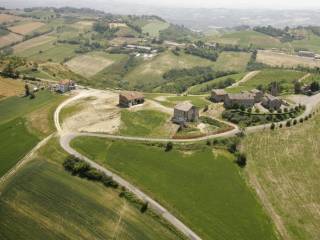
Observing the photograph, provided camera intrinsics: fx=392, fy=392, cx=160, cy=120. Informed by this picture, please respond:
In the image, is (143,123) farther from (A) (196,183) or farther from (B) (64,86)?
(B) (64,86)

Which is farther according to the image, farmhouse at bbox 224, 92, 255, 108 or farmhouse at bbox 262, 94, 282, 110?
farmhouse at bbox 262, 94, 282, 110

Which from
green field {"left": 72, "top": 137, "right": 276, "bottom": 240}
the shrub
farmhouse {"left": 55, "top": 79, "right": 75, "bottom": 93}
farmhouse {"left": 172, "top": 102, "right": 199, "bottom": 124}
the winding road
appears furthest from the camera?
farmhouse {"left": 55, "top": 79, "right": 75, "bottom": 93}

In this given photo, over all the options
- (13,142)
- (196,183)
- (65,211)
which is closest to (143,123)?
(196,183)

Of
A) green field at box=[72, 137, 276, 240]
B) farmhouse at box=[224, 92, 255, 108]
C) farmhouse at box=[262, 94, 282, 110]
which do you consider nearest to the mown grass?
green field at box=[72, 137, 276, 240]

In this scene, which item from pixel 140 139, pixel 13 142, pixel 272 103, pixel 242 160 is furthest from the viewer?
pixel 272 103

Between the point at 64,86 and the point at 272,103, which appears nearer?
the point at 272,103

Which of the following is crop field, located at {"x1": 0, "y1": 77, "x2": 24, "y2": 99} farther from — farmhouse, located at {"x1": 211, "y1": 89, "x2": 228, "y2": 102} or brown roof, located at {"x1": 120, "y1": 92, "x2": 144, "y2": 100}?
farmhouse, located at {"x1": 211, "y1": 89, "x2": 228, "y2": 102}
